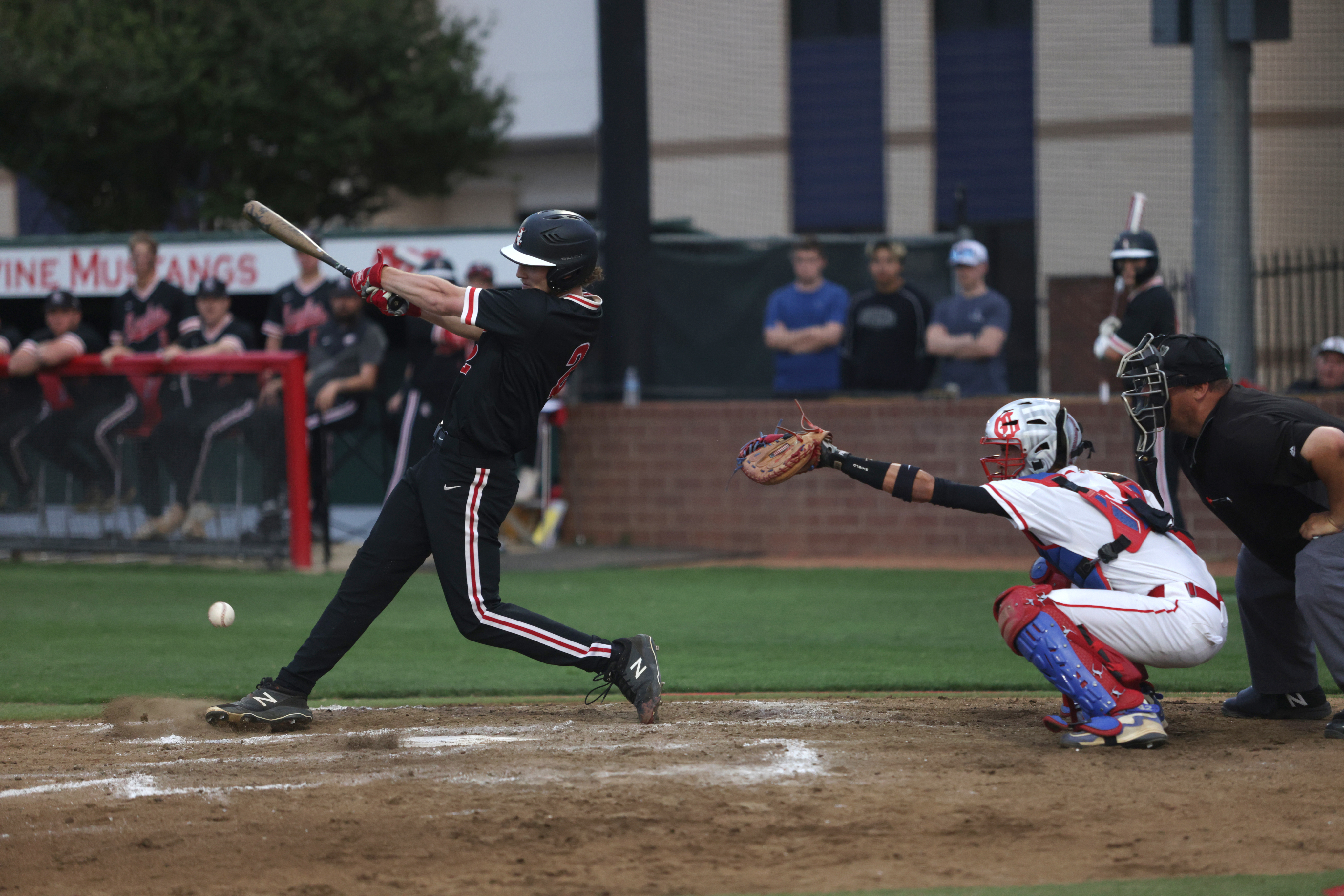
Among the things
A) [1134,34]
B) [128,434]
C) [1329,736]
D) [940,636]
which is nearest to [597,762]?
[1329,736]

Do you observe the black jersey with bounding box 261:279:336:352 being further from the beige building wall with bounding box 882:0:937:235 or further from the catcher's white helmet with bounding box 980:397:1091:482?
the beige building wall with bounding box 882:0:937:235

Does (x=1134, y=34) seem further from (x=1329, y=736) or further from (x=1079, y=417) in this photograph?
(x=1329, y=736)

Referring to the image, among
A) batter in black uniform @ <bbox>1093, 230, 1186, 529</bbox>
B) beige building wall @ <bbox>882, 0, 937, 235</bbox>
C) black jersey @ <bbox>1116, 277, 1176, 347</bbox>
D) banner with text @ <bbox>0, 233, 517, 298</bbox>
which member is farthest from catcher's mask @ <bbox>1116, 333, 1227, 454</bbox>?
beige building wall @ <bbox>882, 0, 937, 235</bbox>

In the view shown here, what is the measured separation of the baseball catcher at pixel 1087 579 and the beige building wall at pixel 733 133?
14318 mm

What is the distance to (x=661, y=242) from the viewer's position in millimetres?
13594

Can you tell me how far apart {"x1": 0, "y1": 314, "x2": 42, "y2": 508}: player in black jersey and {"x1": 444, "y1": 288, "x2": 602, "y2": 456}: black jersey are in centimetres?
760

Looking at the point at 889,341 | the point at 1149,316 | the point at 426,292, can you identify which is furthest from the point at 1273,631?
the point at 889,341

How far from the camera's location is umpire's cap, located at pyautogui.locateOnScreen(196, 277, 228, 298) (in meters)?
12.2

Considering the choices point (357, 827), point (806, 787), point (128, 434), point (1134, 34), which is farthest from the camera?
point (1134, 34)

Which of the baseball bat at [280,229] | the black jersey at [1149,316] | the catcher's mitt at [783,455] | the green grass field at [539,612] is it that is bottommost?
the green grass field at [539,612]

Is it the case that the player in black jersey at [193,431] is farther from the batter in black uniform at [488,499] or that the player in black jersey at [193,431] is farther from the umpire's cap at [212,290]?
the batter in black uniform at [488,499]

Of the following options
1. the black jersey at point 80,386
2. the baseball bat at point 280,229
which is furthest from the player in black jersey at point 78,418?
the baseball bat at point 280,229

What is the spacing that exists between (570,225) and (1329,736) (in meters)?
3.62

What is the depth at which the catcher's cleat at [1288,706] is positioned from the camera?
19.5 ft
